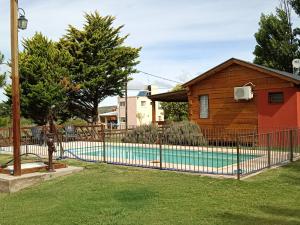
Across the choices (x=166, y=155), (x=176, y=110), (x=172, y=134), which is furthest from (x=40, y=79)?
(x=176, y=110)

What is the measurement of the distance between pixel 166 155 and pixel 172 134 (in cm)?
484

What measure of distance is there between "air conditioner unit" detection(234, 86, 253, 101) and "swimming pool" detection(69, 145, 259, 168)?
12.4 feet

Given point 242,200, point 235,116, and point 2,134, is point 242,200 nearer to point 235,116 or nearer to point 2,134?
point 235,116

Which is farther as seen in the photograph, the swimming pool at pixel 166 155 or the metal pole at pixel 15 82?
the swimming pool at pixel 166 155

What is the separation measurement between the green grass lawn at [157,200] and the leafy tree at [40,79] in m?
12.2

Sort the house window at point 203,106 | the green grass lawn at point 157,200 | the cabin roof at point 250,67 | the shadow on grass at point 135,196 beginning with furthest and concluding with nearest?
the house window at point 203,106 → the cabin roof at point 250,67 → the shadow on grass at point 135,196 → the green grass lawn at point 157,200

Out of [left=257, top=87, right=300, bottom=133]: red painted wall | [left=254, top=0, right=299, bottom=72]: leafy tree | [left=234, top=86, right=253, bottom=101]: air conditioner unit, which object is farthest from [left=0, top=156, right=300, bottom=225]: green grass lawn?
[left=254, top=0, right=299, bottom=72]: leafy tree

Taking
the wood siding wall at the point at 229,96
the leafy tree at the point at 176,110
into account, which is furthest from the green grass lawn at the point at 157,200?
the leafy tree at the point at 176,110

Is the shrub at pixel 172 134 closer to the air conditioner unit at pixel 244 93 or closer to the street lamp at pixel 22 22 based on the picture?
the air conditioner unit at pixel 244 93

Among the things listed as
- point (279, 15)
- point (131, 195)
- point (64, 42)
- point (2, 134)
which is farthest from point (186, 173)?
point (279, 15)

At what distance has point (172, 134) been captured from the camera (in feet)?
57.0

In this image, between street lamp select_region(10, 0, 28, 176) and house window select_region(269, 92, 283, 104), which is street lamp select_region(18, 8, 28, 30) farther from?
house window select_region(269, 92, 283, 104)

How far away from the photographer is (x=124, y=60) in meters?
28.7

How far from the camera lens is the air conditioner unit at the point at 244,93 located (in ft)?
53.5
